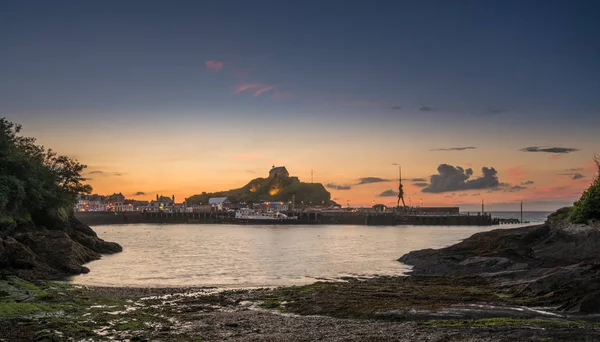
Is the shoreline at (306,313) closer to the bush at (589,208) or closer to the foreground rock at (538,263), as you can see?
the foreground rock at (538,263)

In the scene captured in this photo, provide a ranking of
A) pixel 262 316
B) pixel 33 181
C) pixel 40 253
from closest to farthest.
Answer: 1. pixel 262 316
2. pixel 40 253
3. pixel 33 181

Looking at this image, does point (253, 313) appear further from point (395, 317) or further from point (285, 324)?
point (395, 317)

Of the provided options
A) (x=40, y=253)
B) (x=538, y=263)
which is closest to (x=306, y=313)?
(x=538, y=263)

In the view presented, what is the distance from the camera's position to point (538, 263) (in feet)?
115

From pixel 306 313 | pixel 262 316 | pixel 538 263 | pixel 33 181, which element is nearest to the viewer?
pixel 262 316

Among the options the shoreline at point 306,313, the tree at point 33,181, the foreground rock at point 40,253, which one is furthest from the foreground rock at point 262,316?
the tree at point 33,181

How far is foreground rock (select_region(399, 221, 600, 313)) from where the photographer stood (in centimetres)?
2130

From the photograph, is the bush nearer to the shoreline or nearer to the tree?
the shoreline

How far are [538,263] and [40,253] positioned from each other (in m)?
35.9

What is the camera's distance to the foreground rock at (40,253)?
1271 inches

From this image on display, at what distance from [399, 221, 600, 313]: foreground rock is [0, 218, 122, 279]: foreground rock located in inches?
1017

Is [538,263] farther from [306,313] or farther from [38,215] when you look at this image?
[38,215]

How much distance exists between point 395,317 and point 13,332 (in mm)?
13160

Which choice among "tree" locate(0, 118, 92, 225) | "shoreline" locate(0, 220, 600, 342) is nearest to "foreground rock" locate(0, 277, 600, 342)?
"shoreline" locate(0, 220, 600, 342)
